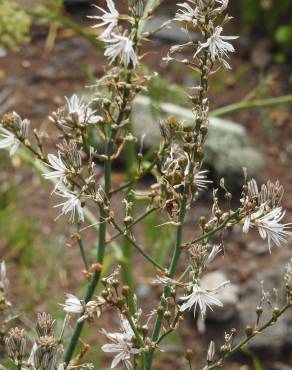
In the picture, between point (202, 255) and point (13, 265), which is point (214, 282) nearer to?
point (13, 265)

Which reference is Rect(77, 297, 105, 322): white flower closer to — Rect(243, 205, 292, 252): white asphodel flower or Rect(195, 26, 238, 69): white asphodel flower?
Rect(243, 205, 292, 252): white asphodel flower

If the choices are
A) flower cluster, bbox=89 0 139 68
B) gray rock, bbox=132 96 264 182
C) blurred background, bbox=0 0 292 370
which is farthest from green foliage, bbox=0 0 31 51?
gray rock, bbox=132 96 264 182

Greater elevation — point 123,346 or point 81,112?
point 81,112

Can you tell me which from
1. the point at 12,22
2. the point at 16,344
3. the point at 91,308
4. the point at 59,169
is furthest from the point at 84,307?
the point at 12,22

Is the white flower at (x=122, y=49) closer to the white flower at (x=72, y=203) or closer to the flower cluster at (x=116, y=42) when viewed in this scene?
the flower cluster at (x=116, y=42)

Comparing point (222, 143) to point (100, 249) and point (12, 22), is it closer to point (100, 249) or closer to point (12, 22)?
point (12, 22)

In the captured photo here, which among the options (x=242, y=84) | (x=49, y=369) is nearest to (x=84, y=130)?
(x=49, y=369)
